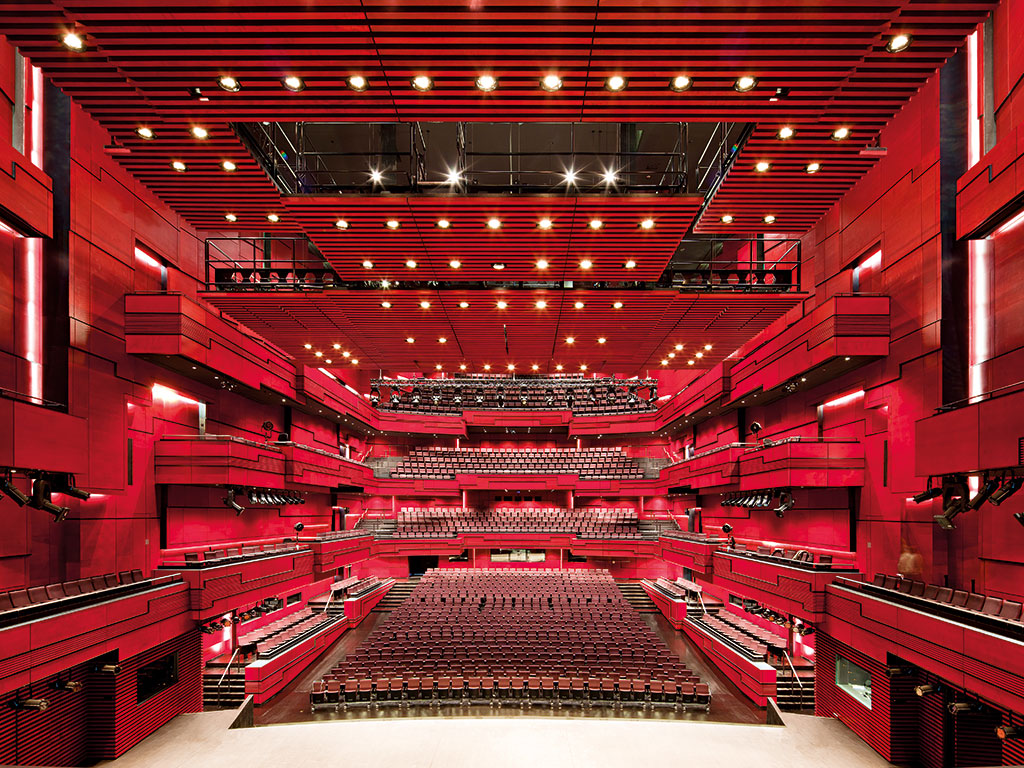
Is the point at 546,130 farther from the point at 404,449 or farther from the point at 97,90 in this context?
the point at 404,449

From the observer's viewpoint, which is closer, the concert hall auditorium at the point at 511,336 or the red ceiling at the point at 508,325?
the concert hall auditorium at the point at 511,336

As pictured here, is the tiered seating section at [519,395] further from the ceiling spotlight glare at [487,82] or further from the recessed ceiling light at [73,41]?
the ceiling spotlight glare at [487,82]

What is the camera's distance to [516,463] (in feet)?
86.4

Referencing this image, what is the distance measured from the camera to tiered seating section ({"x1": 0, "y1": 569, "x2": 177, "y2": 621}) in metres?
6.87

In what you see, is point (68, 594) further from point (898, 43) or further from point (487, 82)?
point (898, 43)

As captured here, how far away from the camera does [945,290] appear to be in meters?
8.33

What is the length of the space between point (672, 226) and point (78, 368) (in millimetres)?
8954

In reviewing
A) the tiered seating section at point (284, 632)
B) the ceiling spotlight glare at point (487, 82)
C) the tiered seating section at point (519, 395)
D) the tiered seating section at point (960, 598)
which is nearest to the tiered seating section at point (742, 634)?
the tiered seating section at point (960, 598)

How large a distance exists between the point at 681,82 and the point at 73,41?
17.2 feet

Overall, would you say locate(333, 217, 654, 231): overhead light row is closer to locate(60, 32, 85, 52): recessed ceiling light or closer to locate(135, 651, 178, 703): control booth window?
locate(60, 32, 85, 52): recessed ceiling light

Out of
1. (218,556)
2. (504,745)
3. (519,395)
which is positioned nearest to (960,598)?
(504,745)

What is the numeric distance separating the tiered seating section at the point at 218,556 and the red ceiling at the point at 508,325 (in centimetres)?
457

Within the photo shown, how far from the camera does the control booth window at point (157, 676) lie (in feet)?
30.3

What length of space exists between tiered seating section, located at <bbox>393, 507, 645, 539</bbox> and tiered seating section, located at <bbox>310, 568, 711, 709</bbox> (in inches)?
289
